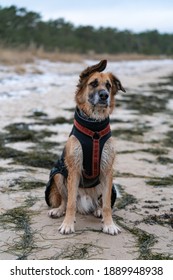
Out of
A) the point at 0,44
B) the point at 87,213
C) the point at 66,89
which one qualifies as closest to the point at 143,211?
the point at 87,213

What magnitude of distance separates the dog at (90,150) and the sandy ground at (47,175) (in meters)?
0.21

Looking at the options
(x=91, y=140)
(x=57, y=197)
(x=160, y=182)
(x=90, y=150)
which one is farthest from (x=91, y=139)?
(x=160, y=182)

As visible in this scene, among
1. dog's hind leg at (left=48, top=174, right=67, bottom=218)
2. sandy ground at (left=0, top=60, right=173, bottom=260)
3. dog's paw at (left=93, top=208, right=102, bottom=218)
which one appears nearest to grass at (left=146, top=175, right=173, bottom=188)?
sandy ground at (left=0, top=60, right=173, bottom=260)

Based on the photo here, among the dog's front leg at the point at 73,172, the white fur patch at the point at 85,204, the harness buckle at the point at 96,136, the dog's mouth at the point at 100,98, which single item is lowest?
the white fur patch at the point at 85,204

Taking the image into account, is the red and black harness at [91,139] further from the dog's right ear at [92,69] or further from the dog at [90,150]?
the dog's right ear at [92,69]

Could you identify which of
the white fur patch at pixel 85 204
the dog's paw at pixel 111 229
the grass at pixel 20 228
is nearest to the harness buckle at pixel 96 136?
the white fur patch at pixel 85 204

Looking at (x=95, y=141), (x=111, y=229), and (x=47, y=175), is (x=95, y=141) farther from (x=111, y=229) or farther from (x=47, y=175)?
(x=47, y=175)

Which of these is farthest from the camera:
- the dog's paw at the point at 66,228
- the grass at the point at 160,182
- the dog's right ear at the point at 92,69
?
the grass at the point at 160,182

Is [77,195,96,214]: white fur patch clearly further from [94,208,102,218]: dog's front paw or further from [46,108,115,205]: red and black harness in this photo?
[46,108,115,205]: red and black harness

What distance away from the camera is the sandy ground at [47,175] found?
4.34m

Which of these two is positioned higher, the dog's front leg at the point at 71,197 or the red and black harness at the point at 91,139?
the red and black harness at the point at 91,139

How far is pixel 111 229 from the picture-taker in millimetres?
4734

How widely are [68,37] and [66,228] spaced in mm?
48903

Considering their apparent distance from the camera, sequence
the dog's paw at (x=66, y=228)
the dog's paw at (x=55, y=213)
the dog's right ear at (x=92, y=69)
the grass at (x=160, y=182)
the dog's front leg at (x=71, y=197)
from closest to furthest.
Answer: the dog's paw at (x=66, y=228) → the dog's front leg at (x=71, y=197) → the dog's right ear at (x=92, y=69) → the dog's paw at (x=55, y=213) → the grass at (x=160, y=182)
